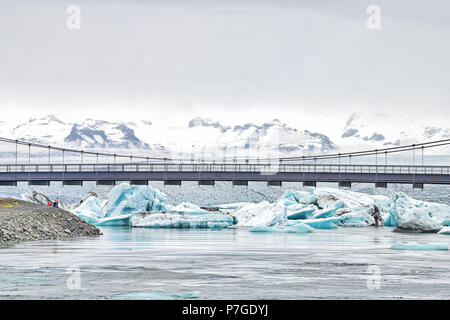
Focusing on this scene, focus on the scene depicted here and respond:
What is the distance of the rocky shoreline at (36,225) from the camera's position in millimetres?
36525

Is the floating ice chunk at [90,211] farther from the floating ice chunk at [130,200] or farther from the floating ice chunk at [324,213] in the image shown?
the floating ice chunk at [324,213]

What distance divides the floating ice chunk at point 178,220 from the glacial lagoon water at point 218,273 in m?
29.5

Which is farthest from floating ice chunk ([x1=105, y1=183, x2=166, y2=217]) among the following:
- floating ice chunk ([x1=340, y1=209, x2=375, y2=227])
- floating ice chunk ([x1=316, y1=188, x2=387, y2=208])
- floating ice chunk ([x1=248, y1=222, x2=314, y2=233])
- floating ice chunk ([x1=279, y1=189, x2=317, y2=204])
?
floating ice chunk ([x1=316, y1=188, x2=387, y2=208])

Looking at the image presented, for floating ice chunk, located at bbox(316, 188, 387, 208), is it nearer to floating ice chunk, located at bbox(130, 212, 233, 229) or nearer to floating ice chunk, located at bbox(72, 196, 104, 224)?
floating ice chunk, located at bbox(72, 196, 104, 224)

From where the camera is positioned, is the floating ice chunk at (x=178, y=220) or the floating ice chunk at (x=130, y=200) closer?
the floating ice chunk at (x=178, y=220)

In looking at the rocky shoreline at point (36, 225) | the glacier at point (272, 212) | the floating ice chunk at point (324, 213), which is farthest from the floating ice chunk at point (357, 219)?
the rocky shoreline at point (36, 225)

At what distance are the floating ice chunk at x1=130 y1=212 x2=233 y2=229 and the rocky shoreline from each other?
16.9 m

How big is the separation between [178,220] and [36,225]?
23.9m

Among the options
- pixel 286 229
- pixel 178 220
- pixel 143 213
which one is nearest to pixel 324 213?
pixel 178 220

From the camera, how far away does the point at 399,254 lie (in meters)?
30.6
